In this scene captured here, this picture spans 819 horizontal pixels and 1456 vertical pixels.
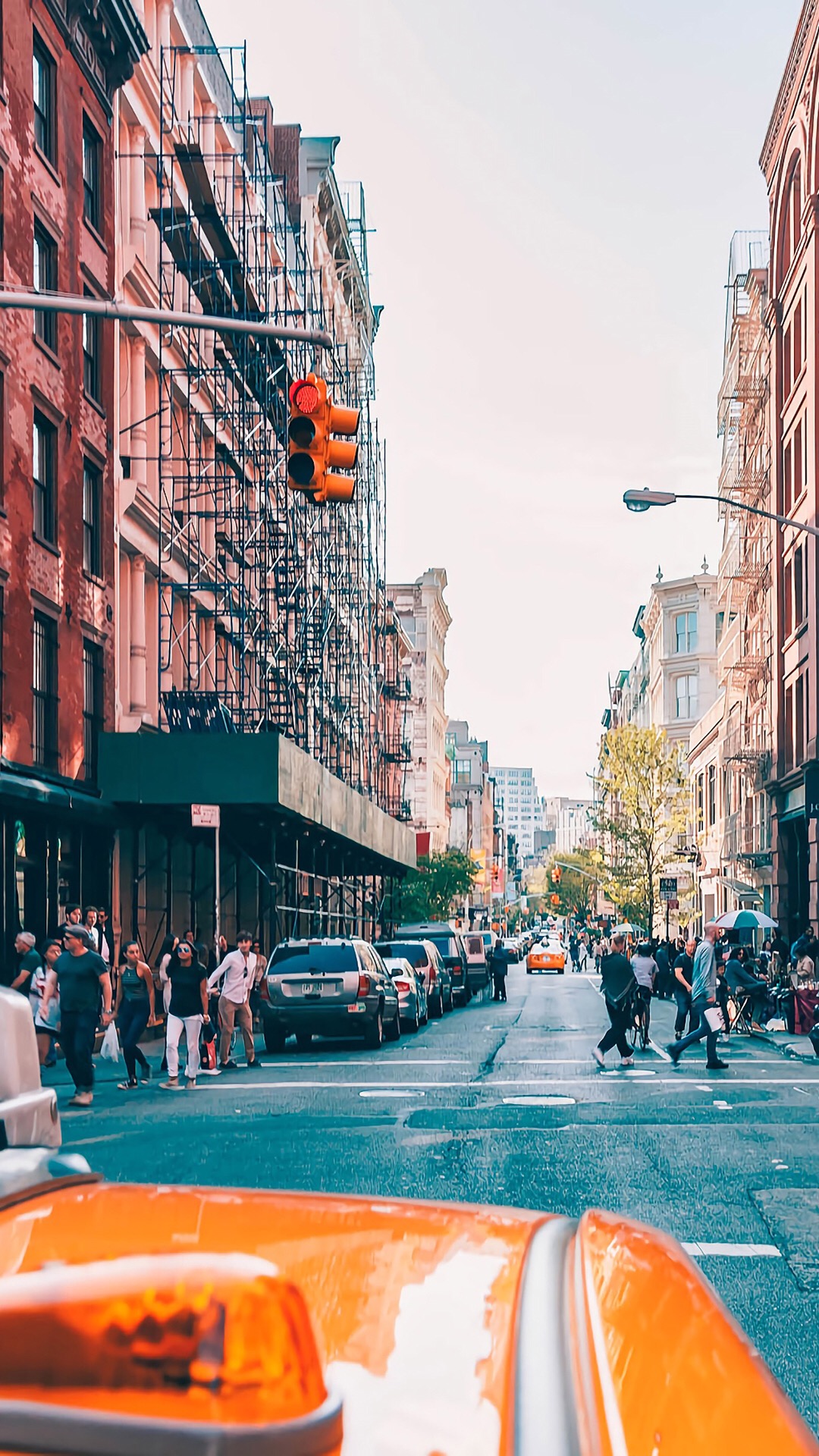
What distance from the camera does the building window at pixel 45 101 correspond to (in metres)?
25.5

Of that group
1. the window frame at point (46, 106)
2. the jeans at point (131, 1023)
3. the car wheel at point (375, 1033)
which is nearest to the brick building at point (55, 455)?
the window frame at point (46, 106)

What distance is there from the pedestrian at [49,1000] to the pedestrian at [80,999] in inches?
19.0

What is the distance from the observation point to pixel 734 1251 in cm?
864

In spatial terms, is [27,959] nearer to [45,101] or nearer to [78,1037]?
[78,1037]

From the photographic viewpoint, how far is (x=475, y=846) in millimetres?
164750

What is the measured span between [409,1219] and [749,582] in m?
49.5

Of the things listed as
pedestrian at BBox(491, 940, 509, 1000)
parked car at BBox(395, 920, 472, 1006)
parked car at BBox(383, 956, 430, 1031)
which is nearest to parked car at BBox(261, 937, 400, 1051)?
parked car at BBox(383, 956, 430, 1031)

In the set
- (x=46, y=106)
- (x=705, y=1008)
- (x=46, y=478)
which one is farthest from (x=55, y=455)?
(x=705, y=1008)

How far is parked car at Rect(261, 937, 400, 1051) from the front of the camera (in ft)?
76.1

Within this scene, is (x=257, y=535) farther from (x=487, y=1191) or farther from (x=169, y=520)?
(x=487, y=1191)

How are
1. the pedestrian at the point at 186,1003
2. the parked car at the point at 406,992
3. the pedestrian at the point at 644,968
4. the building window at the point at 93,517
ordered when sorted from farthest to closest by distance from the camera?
1. the parked car at the point at 406,992
2. the building window at the point at 93,517
3. the pedestrian at the point at 644,968
4. the pedestrian at the point at 186,1003

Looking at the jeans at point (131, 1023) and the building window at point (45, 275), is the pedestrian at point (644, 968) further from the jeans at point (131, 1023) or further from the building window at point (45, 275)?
the building window at point (45, 275)

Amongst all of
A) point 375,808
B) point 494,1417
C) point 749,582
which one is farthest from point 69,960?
point 749,582

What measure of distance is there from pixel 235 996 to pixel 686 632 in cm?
7452
